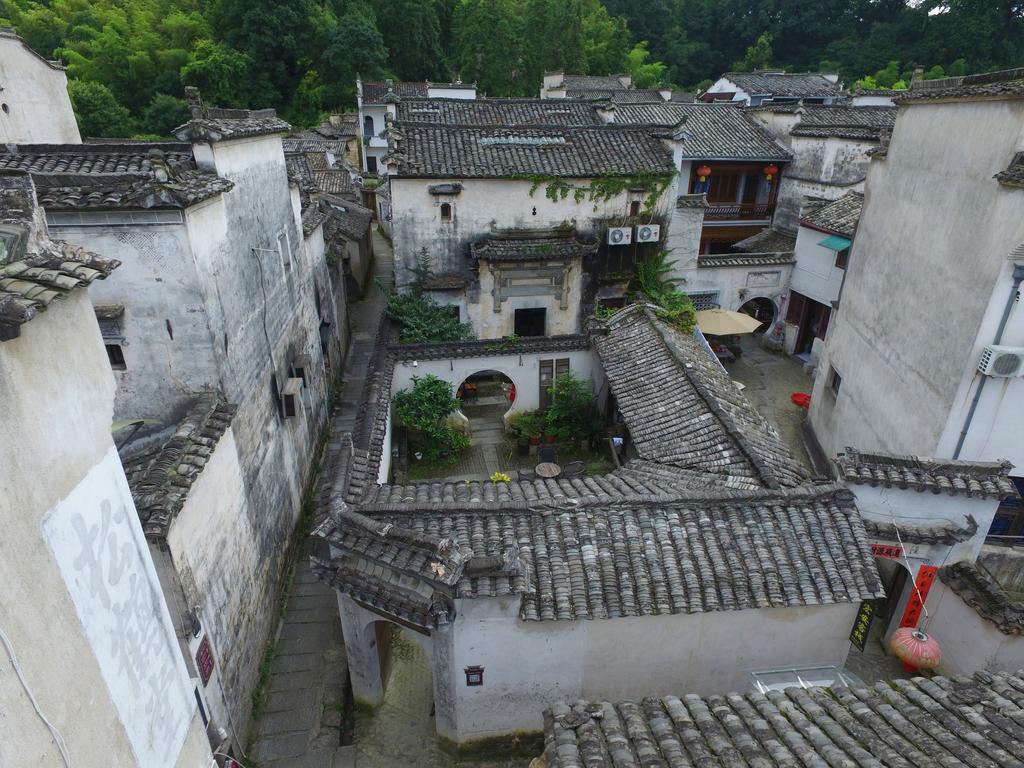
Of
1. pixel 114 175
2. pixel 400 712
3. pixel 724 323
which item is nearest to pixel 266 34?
pixel 724 323

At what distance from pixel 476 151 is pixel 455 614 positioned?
55.7 feet

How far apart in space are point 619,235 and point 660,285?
2.79 m

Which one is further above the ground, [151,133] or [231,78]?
[231,78]

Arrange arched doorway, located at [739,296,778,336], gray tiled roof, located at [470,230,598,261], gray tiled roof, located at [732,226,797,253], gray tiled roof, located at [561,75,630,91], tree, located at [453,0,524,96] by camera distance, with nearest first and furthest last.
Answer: gray tiled roof, located at [470,230,598,261] < arched doorway, located at [739,296,778,336] < gray tiled roof, located at [732,226,797,253] < gray tiled roof, located at [561,75,630,91] < tree, located at [453,0,524,96]

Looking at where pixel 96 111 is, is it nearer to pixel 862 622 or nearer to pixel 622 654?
pixel 622 654

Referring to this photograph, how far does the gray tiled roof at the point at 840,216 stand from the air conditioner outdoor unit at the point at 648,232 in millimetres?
7060

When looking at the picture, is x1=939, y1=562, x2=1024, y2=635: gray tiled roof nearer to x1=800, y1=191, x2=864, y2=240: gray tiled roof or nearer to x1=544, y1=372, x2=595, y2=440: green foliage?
x1=544, y1=372, x2=595, y2=440: green foliage

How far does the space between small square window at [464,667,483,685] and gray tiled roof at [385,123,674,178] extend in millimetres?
15681

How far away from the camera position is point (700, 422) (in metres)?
13.3

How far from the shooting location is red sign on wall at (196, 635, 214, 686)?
909 centimetres

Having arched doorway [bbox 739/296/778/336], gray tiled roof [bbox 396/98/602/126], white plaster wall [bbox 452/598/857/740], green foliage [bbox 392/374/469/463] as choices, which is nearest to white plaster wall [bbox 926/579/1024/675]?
white plaster wall [bbox 452/598/857/740]

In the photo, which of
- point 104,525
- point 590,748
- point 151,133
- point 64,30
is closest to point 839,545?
point 590,748

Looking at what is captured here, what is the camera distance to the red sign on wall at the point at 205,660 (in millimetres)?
9086

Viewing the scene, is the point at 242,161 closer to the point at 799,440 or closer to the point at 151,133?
the point at 799,440
